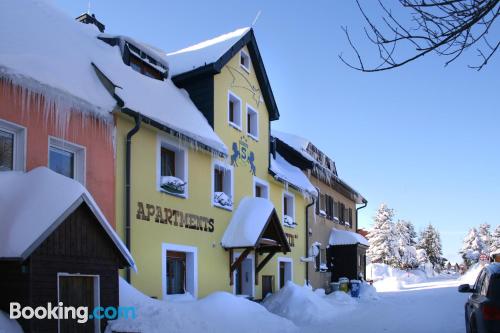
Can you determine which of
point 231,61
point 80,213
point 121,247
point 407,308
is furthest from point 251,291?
point 80,213

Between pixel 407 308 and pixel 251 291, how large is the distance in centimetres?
589

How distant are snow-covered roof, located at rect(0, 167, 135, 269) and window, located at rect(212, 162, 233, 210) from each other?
23.1 feet

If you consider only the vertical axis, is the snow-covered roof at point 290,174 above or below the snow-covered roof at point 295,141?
below

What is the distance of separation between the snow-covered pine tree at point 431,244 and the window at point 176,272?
7104cm

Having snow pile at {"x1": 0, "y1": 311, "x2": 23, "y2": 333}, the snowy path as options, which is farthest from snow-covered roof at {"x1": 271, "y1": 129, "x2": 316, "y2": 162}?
snow pile at {"x1": 0, "y1": 311, "x2": 23, "y2": 333}

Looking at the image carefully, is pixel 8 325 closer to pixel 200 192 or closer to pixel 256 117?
pixel 200 192

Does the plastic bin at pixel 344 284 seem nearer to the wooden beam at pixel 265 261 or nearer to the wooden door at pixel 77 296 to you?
the wooden beam at pixel 265 261

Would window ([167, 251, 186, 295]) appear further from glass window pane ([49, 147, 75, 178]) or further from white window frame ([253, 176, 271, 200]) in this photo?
white window frame ([253, 176, 271, 200])

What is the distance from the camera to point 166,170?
14656mm

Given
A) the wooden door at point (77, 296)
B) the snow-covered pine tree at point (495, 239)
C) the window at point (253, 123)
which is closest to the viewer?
the wooden door at point (77, 296)

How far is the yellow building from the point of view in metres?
13.1

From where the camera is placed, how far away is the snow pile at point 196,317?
9.92 meters

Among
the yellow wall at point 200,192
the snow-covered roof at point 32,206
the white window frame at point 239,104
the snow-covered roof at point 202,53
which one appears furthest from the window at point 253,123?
the snow-covered roof at point 32,206

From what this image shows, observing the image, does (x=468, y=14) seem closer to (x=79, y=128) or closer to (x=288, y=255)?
(x=79, y=128)
